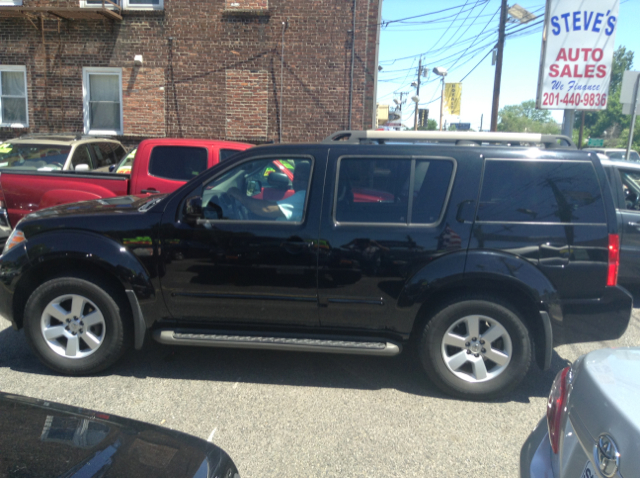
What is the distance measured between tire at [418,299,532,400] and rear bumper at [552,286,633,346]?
12.1 inches

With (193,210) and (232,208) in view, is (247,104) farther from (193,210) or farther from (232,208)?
(193,210)

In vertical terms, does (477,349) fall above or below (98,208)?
below

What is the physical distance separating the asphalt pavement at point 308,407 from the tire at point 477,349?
0.16 m

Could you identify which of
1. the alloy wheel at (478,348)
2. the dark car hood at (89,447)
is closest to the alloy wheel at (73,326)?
the dark car hood at (89,447)

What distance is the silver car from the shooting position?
1712 mm

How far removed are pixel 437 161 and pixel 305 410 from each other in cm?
209

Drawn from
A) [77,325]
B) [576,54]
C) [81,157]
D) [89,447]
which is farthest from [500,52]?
[89,447]

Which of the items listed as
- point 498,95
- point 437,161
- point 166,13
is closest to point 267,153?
point 437,161

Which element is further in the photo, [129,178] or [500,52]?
[500,52]

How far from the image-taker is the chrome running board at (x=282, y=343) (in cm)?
409

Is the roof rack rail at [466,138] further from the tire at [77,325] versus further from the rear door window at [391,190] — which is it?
the tire at [77,325]

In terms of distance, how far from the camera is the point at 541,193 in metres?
3.98

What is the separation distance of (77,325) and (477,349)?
10.4 ft

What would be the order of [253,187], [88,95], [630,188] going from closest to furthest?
[253,187]
[630,188]
[88,95]
